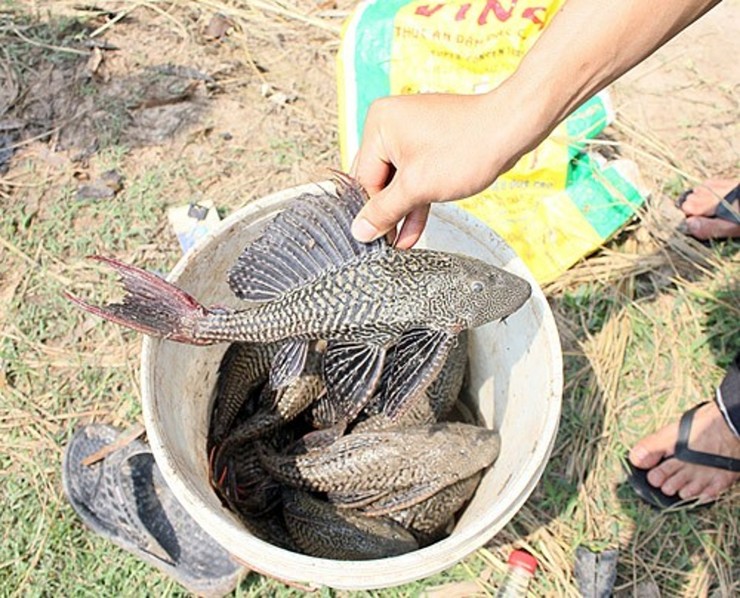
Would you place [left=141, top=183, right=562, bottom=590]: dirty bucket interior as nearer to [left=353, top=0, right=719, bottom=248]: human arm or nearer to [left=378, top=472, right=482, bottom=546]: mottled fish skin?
[left=378, top=472, right=482, bottom=546]: mottled fish skin


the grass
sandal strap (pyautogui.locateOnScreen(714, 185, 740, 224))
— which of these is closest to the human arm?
the grass

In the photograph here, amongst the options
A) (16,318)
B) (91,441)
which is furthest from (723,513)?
(16,318)

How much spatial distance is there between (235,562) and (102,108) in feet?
8.63

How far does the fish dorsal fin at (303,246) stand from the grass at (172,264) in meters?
1.37

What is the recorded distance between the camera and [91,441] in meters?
3.33

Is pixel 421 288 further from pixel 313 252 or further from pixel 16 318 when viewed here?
pixel 16 318

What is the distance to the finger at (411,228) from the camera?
2.39m

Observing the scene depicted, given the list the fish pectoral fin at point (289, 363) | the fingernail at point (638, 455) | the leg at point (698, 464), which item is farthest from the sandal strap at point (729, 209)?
the fish pectoral fin at point (289, 363)

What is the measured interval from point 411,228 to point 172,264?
1.78 m

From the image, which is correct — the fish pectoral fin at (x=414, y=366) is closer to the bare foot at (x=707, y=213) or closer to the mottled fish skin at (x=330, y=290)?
the mottled fish skin at (x=330, y=290)

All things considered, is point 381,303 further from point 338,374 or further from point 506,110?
point 506,110

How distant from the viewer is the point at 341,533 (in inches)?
108

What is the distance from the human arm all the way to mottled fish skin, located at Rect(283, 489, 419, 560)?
3.64 feet

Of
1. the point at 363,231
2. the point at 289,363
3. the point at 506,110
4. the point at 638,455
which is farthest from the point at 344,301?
the point at 638,455
